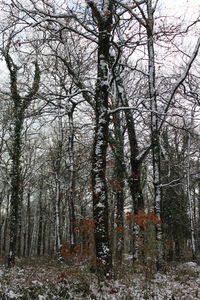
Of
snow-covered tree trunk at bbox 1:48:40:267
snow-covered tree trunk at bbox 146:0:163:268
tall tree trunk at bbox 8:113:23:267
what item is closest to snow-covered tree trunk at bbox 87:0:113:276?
snow-covered tree trunk at bbox 146:0:163:268

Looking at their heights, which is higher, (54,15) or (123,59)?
(123,59)

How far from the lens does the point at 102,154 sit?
9.10 meters

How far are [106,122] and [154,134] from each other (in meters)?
3.68

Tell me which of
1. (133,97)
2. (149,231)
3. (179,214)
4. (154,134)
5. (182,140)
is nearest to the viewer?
(149,231)

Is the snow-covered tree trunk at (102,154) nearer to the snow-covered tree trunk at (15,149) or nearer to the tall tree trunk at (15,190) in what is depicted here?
the snow-covered tree trunk at (15,149)

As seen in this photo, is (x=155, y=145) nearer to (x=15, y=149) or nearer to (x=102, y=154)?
(x=102, y=154)

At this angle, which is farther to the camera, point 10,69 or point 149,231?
point 10,69

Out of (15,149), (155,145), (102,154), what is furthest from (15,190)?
(102,154)

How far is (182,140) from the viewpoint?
84.9 feet

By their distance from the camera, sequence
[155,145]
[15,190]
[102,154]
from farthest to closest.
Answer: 1. [15,190]
2. [155,145]
3. [102,154]

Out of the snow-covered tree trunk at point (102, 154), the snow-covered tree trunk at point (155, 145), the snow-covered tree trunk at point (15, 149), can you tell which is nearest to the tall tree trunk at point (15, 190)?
the snow-covered tree trunk at point (15, 149)

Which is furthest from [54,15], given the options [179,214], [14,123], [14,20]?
[179,214]

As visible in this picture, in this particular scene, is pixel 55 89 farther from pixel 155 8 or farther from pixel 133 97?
pixel 155 8

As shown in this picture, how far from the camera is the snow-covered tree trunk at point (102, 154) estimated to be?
841cm
